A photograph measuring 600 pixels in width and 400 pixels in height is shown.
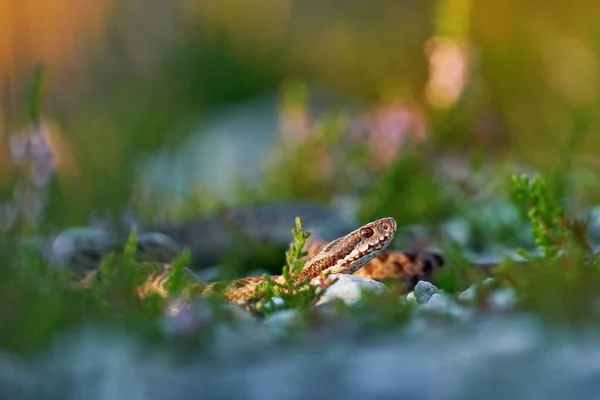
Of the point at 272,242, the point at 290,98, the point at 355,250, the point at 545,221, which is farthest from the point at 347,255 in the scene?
the point at 290,98

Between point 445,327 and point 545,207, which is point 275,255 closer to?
point 545,207

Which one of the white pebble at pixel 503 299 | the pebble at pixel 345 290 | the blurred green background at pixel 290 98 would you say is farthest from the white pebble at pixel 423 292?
the blurred green background at pixel 290 98

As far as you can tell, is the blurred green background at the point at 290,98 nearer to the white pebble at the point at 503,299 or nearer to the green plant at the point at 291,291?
the green plant at the point at 291,291

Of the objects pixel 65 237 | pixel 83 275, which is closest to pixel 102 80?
pixel 65 237

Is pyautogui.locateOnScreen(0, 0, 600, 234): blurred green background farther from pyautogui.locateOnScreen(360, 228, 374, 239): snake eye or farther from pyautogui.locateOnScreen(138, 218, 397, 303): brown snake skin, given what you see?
pyautogui.locateOnScreen(360, 228, 374, 239): snake eye

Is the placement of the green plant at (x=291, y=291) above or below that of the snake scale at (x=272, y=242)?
below

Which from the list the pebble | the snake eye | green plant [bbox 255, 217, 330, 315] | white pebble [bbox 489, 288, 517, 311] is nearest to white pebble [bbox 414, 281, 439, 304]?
the pebble

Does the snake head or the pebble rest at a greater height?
the snake head

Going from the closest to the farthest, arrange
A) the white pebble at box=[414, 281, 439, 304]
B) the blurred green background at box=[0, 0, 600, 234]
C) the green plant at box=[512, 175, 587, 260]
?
the white pebble at box=[414, 281, 439, 304], the green plant at box=[512, 175, 587, 260], the blurred green background at box=[0, 0, 600, 234]
